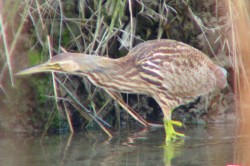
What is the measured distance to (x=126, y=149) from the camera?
22.2 ft

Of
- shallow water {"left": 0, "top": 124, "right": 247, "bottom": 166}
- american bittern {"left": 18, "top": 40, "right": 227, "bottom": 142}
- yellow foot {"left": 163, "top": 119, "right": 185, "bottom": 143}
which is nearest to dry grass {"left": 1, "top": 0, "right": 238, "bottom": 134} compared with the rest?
american bittern {"left": 18, "top": 40, "right": 227, "bottom": 142}

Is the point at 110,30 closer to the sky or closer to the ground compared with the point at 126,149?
closer to the sky

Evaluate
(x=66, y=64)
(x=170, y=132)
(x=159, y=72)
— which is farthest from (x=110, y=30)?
(x=170, y=132)

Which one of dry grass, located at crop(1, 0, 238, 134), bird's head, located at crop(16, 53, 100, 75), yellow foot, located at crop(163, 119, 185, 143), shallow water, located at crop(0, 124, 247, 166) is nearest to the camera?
shallow water, located at crop(0, 124, 247, 166)

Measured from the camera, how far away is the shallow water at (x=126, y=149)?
6332 mm

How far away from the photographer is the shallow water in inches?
249

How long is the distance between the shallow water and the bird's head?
670 millimetres

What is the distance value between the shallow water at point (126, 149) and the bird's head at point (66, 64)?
2.20 ft

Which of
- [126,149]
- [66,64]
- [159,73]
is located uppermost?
[66,64]

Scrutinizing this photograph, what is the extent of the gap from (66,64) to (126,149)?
2.87 feet

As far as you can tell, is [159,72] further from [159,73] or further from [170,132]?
[170,132]

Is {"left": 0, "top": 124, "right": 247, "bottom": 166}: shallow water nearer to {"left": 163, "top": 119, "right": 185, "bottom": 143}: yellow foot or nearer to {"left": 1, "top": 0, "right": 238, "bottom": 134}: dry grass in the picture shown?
{"left": 163, "top": 119, "right": 185, "bottom": 143}: yellow foot

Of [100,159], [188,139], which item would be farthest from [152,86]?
[100,159]

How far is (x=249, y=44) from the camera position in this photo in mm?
7523
